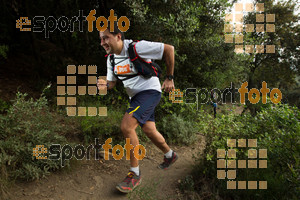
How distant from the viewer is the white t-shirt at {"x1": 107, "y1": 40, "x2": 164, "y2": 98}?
3.07 meters

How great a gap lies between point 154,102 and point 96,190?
5.24 feet

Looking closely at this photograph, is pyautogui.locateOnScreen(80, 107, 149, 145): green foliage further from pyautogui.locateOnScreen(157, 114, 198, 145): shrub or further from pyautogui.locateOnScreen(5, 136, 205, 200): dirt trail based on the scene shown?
pyautogui.locateOnScreen(157, 114, 198, 145): shrub

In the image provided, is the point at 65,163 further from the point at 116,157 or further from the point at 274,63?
the point at 274,63

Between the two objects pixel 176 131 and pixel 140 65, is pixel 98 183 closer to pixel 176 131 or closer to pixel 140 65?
pixel 140 65

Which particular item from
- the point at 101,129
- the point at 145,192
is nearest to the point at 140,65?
the point at 145,192

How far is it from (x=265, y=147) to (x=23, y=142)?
3.62 m

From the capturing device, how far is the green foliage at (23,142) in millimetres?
3096

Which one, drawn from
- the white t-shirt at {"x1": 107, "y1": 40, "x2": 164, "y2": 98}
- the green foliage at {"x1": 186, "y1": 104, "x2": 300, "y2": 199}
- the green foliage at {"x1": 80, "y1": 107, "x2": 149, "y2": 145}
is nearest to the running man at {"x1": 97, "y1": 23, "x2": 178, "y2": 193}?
the white t-shirt at {"x1": 107, "y1": 40, "x2": 164, "y2": 98}

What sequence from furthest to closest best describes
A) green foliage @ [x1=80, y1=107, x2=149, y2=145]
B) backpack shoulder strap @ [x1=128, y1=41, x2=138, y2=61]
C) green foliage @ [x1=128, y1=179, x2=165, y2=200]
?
1. green foliage @ [x1=80, y1=107, x2=149, y2=145]
2. green foliage @ [x1=128, y1=179, x2=165, y2=200]
3. backpack shoulder strap @ [x1=128, y1=41, x2=138, y2=61]

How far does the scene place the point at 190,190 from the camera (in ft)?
11.5

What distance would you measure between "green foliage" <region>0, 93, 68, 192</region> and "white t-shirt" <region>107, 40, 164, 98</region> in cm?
155

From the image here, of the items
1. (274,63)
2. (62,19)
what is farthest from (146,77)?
(274,63)

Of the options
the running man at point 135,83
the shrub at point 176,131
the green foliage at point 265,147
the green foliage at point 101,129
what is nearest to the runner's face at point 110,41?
the running man at point 135,83

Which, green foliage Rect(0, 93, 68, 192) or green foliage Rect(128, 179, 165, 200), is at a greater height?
green foliage Rect(0, 93, 68, 192)
